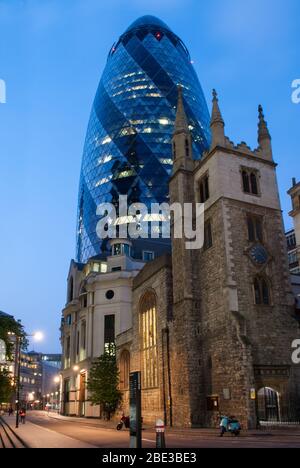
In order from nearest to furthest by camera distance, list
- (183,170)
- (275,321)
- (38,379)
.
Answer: (275,321) < (183,170) < (38,379)

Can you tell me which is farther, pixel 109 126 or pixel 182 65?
pixel 182 65

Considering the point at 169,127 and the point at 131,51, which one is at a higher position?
the point at 131,51

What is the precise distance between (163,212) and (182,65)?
139ft

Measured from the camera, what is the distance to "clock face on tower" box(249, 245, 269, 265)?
3344 centimetres

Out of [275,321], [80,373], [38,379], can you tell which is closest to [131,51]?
[80,373]

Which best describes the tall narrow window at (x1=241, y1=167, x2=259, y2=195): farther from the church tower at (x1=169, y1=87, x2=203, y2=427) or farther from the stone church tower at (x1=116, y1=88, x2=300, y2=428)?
the church tower at (x1=169, y1=87, x2=203, y2=427)

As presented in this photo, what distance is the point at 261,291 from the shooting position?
3291 cm

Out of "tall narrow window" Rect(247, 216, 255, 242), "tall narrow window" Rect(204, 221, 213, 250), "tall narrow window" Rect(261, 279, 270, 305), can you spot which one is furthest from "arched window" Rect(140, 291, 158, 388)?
"tall narrow window" Rect(247, 216, 255, 242)

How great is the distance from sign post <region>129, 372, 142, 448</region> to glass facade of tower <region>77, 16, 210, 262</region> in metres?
75.1

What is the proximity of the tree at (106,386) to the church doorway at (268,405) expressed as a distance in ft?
68.4

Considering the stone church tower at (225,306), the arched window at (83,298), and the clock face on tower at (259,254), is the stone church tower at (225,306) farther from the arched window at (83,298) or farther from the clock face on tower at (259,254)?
the arched window at (83,298)

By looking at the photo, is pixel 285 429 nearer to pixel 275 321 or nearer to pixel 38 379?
pixel 275 321
